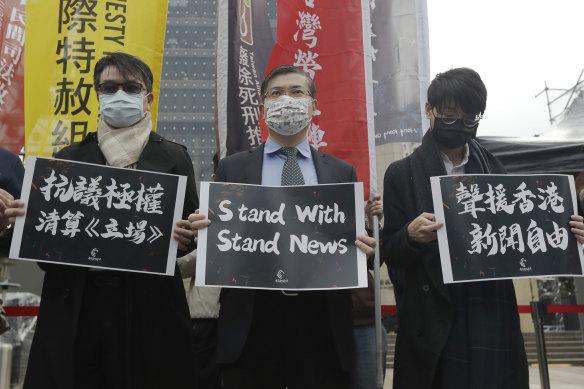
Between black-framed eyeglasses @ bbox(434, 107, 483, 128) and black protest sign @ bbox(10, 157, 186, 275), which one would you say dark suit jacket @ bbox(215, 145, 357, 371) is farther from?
black-framed eyeglasses @ bbox(434, 107, 483, 128)

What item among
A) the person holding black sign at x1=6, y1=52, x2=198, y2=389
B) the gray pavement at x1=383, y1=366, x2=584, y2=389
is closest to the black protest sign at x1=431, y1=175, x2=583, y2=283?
the person holding black sign at x1=6, y1=52, x2=198, y2=389

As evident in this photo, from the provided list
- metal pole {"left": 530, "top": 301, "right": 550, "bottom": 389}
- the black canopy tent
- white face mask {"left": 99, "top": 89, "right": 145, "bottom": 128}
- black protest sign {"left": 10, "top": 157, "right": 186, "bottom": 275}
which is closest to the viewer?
black protest sign {"left": 10, "top": 157, "right": 186, "bottom": 275}

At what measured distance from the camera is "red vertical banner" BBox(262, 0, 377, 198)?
346 centimetres

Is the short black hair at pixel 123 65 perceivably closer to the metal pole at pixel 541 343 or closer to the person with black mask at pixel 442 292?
the person with black mask at pixel 442 292

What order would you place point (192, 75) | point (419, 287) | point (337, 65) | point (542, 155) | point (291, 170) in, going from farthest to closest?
point (192, 75)
point (542, 155)
point (337, 65)
point (291, 170)
point (419, 287)

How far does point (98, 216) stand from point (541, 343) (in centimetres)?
347

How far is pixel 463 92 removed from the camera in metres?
2.29

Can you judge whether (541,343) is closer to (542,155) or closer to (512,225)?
(542,155)

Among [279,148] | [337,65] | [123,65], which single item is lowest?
[279,148]

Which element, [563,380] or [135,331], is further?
[563,380]

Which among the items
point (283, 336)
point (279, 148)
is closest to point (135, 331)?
point (283, 336)

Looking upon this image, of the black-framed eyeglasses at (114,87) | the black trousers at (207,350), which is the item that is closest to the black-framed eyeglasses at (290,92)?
the black-framed eyeglasses at (114,87)

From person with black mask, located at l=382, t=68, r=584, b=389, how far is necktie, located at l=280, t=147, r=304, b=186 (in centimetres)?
44

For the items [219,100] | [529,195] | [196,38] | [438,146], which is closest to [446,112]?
[438,146]
